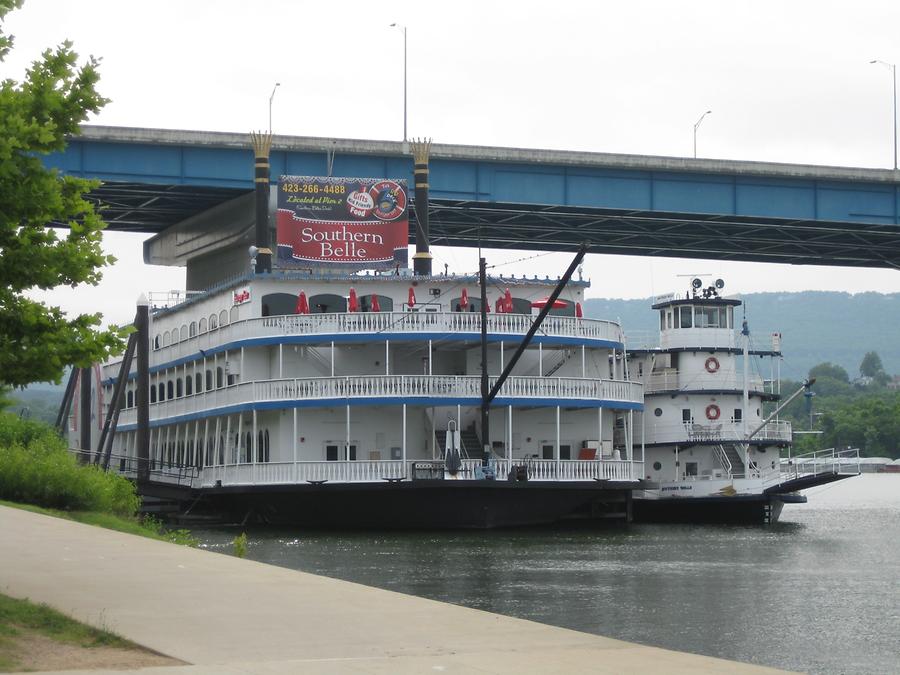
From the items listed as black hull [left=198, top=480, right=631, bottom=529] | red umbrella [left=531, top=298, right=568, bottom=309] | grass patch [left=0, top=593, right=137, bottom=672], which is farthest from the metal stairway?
grass patch [left=0, top=593, right=137, bottom=672]

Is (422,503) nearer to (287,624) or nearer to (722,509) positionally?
(722,509)

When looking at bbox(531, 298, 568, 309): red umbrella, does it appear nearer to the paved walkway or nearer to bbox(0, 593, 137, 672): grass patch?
the paved walkway

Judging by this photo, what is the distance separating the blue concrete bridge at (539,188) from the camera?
57531 mm

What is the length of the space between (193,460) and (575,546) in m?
21.4

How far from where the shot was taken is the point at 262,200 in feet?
176

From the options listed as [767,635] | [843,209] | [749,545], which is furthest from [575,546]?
[843,209]

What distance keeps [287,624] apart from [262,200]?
39.6 metres

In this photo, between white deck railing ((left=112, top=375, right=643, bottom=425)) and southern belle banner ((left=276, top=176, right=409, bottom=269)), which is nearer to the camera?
white deck railing ((left=112, top=375, right=643, bottom=425))

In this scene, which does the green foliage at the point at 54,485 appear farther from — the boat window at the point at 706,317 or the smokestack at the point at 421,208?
the boat window at the point at 706,317

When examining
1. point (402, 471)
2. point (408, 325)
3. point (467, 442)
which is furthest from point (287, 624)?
point (467, 442)

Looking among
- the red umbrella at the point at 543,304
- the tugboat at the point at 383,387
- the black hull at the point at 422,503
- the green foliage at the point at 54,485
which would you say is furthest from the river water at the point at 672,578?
the red umbrella at the point at 543,304

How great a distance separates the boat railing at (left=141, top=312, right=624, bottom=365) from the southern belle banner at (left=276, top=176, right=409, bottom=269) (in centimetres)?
473

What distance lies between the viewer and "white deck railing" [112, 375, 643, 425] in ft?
150

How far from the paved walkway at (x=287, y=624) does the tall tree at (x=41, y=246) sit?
2.61m
